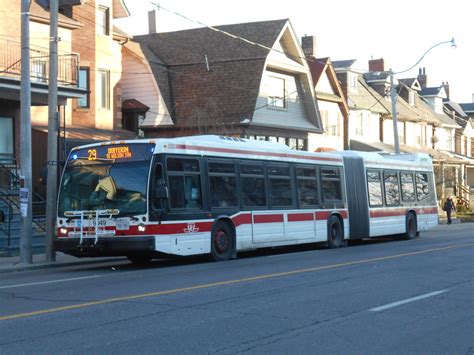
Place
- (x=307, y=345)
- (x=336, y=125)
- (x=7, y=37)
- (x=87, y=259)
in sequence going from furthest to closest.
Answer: (x=336, y=125) < (x=7, y=37) < (x=87, y=259) < (x=307, y=345)

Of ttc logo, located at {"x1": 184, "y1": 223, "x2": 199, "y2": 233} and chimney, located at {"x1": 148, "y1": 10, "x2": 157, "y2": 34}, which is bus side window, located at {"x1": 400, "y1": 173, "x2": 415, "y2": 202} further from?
chimney, located at {"x1": 148, "y1": 10, "x2": 157, "y2": 34}

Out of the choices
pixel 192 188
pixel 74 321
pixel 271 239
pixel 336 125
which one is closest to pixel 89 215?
pixel 192 188

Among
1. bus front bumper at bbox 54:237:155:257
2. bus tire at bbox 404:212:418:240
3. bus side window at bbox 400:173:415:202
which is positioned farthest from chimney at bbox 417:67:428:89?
bus front bumper at bbox 54:237:155:257

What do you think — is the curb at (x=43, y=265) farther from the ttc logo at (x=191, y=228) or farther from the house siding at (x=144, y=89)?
the house siding at (x=144, y=89)

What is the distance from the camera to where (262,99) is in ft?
107

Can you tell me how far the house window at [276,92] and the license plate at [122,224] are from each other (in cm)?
1922

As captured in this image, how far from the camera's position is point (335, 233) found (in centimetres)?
2200

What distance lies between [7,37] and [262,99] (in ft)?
41.5

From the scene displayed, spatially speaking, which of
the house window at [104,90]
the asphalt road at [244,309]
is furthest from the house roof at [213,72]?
the asphalt road at [244,309]

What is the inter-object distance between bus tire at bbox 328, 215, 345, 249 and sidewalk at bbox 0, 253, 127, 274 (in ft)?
21.3

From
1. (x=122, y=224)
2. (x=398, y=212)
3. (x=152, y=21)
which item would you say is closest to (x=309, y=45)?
(x=152, y=21)

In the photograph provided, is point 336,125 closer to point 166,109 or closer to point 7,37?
point 166,109

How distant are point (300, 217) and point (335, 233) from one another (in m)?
2.35

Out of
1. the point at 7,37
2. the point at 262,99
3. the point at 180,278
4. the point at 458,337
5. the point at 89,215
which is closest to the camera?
the point at 458,337
